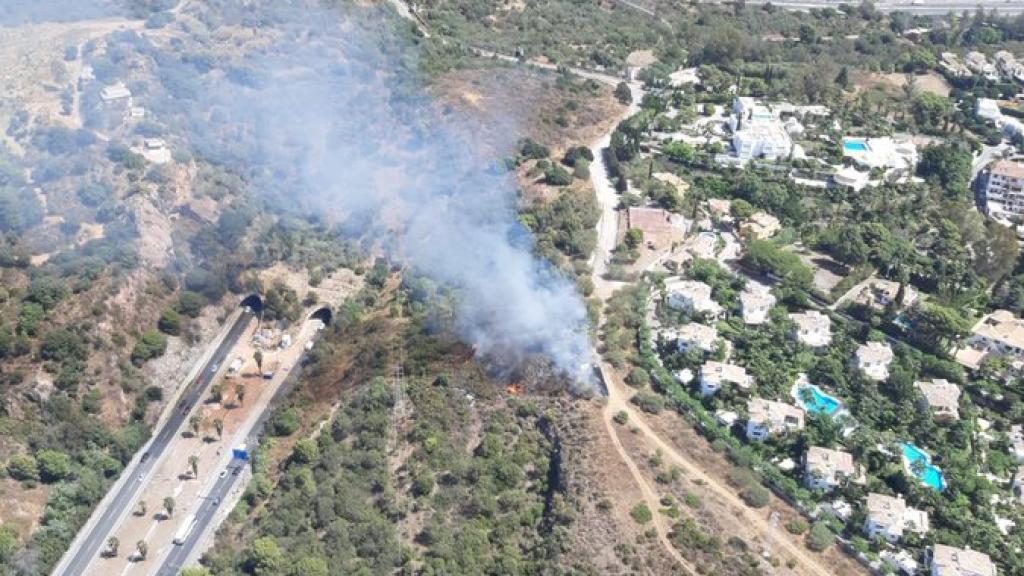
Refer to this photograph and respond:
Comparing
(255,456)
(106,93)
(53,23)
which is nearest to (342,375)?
(255,456)

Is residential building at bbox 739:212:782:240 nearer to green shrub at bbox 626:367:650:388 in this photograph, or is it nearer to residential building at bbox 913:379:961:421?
residential building at bbox 913:379:961:421

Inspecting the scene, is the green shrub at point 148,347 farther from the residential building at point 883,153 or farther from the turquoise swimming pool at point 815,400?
the residential building at point 883,153

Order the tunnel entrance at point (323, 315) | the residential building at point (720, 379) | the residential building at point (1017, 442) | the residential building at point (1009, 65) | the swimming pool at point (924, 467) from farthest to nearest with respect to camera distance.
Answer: the residential building at point (1009, 65) < the tunnel entrance at point (323, 315) < the residential building at point (720, 379) < the residential building at point (1017, 442) < the swimming pool at point (924, 467)

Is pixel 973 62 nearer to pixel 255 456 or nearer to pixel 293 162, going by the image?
pixel 293 162

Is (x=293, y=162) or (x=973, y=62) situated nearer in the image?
(x=293, y=162)

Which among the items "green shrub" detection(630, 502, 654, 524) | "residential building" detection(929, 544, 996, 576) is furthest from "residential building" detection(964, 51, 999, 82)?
"green shrub" detection(630, 502, 654, 524)

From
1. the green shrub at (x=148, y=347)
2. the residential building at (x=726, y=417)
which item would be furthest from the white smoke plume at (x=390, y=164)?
the green shrub at (x=148, y=347)
